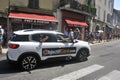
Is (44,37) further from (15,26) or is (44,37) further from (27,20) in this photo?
(15,26)

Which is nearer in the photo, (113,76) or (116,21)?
(113,76)

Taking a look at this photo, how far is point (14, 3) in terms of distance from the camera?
19.0 meters

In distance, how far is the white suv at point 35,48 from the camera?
9.00m

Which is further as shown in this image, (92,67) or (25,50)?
(92,67)

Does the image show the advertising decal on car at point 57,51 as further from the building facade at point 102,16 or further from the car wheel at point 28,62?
the building facade at point 102,16

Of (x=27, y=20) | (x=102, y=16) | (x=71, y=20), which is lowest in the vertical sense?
(x=27, y=20)

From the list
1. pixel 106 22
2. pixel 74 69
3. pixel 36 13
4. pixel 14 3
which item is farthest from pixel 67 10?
pixel 106 22

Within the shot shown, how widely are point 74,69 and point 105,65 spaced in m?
2.01

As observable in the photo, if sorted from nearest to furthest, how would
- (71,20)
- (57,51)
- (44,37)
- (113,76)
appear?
(113,76) < (44,37) < (57,51) < (71,20)

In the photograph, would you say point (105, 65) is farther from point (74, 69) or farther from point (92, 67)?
point (74, 69)

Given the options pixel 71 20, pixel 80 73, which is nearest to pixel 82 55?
pixel 80 73

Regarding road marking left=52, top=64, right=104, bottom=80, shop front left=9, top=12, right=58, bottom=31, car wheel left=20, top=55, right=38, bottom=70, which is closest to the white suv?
car wheel left=20, top=55, right=38, bottom=70

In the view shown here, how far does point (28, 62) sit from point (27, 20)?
9.82 m

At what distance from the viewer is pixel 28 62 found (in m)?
9.19
